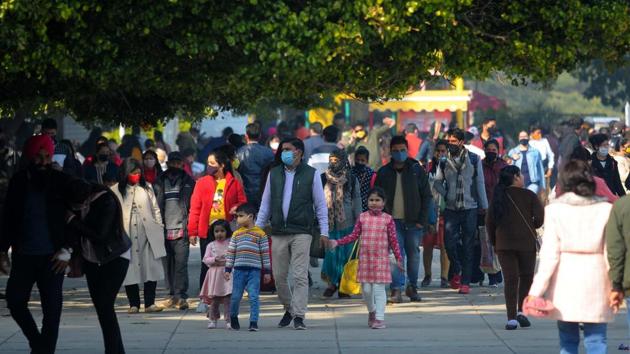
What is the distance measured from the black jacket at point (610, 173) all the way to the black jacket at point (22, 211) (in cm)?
866

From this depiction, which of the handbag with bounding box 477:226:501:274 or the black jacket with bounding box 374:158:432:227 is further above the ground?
the black jacket with bounding box 374:158:432:227

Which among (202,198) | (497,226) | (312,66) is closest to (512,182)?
(497,226)

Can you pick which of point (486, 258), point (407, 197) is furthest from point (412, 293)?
point (486, 258)

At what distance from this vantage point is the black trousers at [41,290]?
10.9 m

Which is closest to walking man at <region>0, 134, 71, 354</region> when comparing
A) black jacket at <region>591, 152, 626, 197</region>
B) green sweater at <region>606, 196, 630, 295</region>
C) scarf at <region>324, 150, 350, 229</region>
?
green sweater at <region>606, 196, 630, 295</region>

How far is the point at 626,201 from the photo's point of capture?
31.8 feet

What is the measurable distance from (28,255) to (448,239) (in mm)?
7654

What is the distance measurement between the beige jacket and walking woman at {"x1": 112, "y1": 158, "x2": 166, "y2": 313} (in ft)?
22.2

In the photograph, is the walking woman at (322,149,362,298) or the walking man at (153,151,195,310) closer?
the walking man at (153,151,195,310)

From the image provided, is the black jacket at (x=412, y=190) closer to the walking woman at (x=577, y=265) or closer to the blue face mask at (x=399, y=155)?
the blue face mask at (x=399, y=155)

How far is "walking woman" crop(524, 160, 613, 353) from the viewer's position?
9438 mm

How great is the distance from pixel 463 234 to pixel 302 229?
4.22 m

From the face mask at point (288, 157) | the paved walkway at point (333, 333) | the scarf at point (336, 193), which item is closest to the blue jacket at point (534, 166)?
the paved walkway at point (333, 333)

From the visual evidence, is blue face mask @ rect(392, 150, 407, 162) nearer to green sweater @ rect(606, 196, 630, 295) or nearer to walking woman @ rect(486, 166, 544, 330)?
walking woman @ rect(486, 166, 544, 330)
